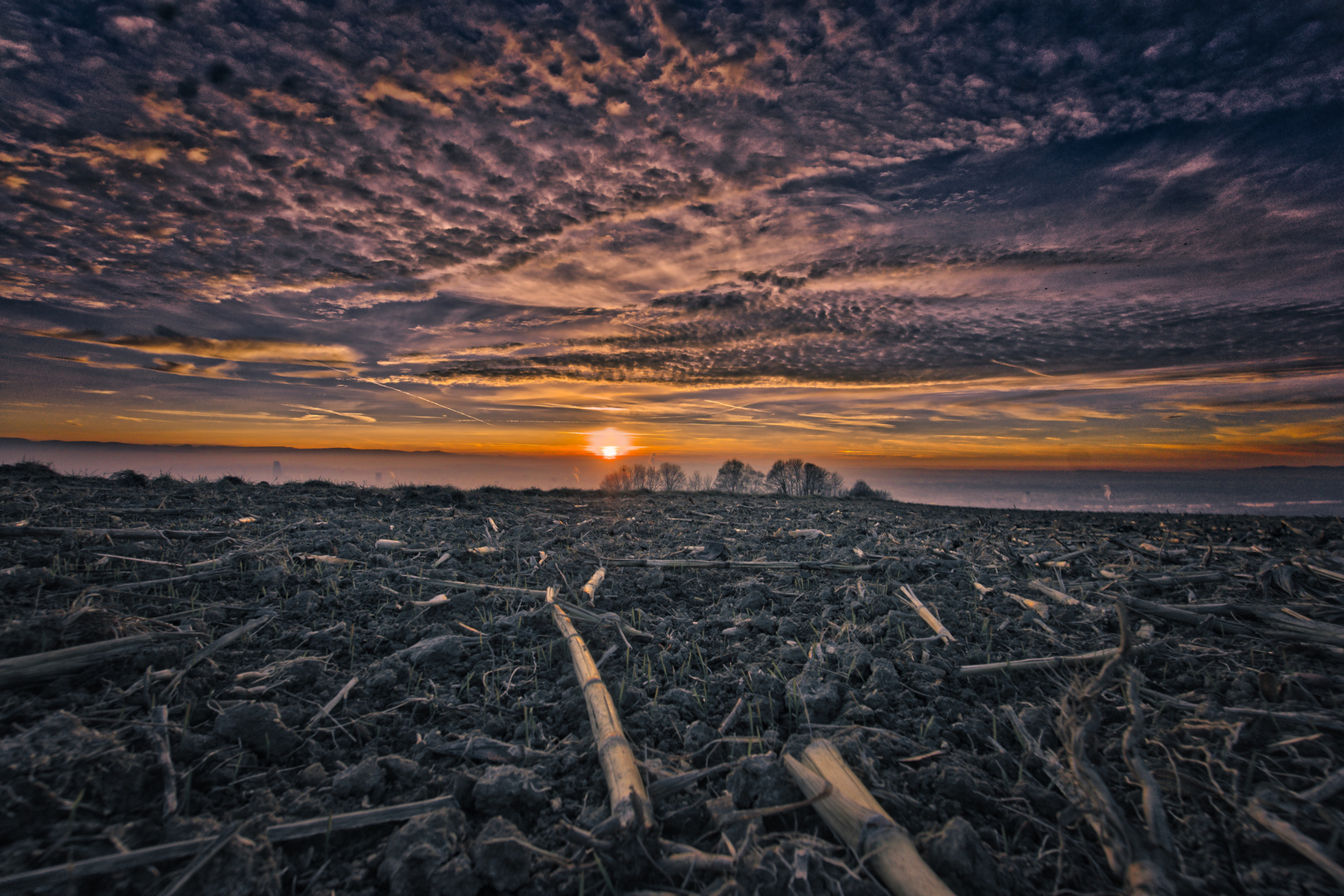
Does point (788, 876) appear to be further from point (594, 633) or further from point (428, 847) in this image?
point (594, 633)

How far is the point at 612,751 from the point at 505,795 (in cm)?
49

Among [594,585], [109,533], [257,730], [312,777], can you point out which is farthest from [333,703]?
[109,533]

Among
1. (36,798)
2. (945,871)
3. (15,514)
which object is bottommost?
(945,871)

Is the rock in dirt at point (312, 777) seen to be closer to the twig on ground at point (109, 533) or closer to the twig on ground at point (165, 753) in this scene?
the twig on ground at point (165, 753)

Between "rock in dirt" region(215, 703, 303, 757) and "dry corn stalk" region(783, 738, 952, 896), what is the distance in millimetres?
2484

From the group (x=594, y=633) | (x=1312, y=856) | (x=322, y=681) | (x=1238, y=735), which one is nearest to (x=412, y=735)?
(x=322, y=681)

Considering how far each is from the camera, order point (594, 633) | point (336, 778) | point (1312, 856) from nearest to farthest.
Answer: point (1312, 856) → point (336, 778) → point (594, 633)

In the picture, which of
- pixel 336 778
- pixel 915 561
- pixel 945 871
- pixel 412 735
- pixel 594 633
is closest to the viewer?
pixel 945 871

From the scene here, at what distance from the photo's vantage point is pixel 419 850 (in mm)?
1973

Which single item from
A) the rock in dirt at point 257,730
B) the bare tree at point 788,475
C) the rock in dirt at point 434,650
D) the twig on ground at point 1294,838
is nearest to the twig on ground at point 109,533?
the rock in dirt at point 434,650

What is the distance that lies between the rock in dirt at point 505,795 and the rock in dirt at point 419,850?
0.12 meters

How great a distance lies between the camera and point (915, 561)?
19.1ft

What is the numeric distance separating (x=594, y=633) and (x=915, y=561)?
12.1ft

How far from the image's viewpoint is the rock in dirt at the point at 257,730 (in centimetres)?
259
